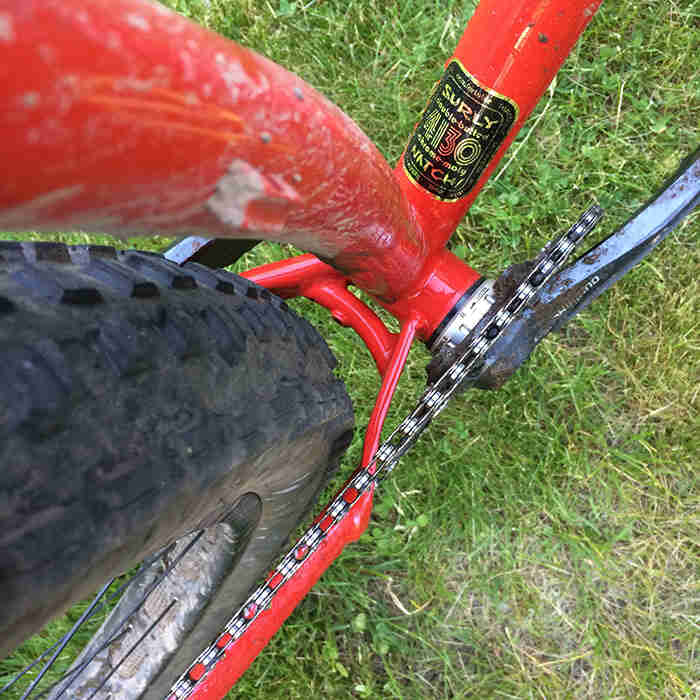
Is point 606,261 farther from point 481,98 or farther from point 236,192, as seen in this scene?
point 236,192

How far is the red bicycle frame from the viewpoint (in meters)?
0.38

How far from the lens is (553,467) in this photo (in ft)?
5.55

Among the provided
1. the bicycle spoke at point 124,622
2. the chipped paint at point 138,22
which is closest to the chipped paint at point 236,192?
the chipped paint at point 138,22

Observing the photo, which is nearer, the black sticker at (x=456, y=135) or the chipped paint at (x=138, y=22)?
the chipped paint at (x=138, y=22)

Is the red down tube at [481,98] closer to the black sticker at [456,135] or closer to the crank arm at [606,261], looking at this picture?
the black sticker at [456,135]

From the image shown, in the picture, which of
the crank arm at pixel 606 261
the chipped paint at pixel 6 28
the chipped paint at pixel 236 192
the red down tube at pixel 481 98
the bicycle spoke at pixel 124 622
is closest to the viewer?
the chipped paint at pixel 6 28

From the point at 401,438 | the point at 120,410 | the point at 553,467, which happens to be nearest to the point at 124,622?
the point at 401,438

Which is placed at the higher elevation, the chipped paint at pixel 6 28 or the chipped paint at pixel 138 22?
the chipped paint at pixel 6 28

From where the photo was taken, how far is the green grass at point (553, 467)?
1621mm

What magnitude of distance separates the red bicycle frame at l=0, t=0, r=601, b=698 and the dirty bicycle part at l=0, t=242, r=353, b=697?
176mm

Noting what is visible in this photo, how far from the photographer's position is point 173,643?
132cm

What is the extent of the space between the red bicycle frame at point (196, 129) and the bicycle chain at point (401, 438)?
0.23 meters

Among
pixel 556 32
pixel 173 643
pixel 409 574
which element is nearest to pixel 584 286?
pixel 556 32

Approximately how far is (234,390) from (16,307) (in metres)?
0.28
